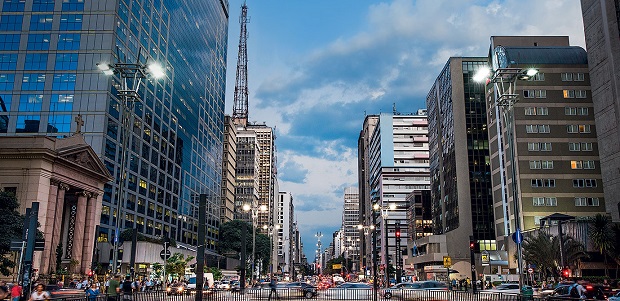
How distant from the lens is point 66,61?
87250 mm

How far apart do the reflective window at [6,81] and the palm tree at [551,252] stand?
84.3 metres

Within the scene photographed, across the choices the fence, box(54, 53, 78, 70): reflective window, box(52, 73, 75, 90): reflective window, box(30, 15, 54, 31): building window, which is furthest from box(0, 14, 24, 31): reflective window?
the fence

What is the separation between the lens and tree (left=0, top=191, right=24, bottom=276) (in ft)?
155

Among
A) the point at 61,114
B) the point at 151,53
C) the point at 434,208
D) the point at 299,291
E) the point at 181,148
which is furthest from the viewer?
the point at 434,208

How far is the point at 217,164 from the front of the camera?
153 meters

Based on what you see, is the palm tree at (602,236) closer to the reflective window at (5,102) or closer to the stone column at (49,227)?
the stone column at (49,227)

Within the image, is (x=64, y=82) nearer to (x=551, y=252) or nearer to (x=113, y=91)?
(x=113, y=91)

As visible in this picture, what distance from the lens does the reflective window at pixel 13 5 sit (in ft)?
294

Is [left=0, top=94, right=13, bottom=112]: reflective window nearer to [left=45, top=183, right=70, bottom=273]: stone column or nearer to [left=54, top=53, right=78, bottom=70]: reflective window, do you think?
[left=54, top=53, right=78, bottom=70]: reflective window

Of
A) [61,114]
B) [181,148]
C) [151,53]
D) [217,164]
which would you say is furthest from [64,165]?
[217,164]

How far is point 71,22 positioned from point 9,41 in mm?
10849

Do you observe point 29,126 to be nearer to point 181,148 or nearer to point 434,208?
point 181,148

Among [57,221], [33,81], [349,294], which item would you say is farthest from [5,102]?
[349,294]

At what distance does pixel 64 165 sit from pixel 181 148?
203 ft
